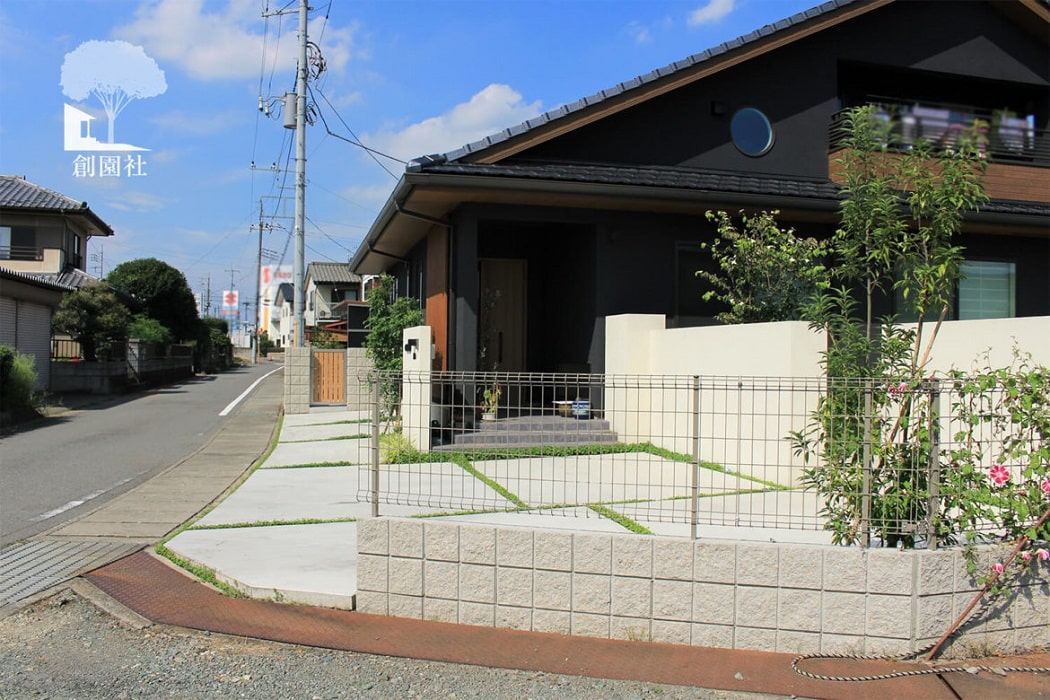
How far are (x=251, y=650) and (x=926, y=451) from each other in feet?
12.8

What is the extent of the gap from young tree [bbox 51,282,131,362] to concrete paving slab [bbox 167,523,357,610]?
22235mm

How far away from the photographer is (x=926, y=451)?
454cm

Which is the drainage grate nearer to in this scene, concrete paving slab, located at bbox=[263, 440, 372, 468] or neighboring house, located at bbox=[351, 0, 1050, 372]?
concrete paving slab, located at bbox=[263, 440, 372, 468]

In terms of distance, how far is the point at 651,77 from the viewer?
12500mm

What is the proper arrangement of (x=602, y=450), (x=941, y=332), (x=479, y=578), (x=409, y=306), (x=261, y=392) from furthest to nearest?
(x=261, y=392)
(x=409, y=306)
(x=941, y=332)
(x=602, y=450)
(x=479, y=578)

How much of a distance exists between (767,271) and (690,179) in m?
2.07

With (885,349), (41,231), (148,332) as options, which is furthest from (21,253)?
(885,349)

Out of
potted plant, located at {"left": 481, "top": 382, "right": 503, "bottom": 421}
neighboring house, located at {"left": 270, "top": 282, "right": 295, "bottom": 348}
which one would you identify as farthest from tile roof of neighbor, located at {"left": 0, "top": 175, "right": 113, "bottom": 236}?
neighboring house, located at {"left": 270, "top": 282, "right": 295, "bottom": 348}

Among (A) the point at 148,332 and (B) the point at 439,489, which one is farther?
(A) the point at 148,332

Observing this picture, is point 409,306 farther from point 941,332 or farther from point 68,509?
point 941,332

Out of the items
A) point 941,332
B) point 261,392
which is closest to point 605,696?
point 941,332

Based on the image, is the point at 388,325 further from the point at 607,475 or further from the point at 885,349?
the point at 885,349

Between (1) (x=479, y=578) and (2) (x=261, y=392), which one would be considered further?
(2) (x=261, y=392)

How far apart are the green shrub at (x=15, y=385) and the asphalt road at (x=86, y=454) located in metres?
0.47
